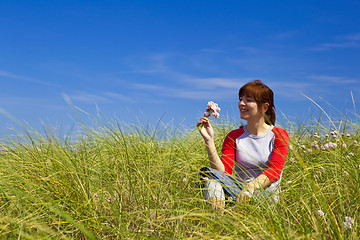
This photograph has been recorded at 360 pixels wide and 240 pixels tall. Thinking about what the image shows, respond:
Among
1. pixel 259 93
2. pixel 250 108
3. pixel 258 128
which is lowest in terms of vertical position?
pixel 258 128

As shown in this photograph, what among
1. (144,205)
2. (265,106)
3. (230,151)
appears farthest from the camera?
(230,151)

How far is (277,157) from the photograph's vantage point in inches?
131

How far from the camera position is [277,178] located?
3221 mm

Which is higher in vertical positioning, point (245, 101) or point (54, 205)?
point (245, 101)

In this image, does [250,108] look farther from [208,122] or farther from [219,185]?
[219,185]

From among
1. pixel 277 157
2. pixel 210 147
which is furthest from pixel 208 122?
pixel 277 157

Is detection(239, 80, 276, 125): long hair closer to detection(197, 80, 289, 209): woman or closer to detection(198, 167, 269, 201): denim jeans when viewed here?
detection(197, 80, 289, 209): woman

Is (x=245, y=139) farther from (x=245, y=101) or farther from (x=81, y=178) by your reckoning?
(x=81, y=178)

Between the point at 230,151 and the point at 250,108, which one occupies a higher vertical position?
the point at 250,108

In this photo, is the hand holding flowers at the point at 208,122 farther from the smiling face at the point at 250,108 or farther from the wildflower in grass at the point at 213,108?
the smiling face at the point at 250,108

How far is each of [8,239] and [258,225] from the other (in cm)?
178

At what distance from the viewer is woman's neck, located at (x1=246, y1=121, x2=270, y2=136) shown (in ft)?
11.7

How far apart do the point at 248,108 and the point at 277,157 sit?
58cm

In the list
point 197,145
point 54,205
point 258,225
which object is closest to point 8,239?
point 54,205
